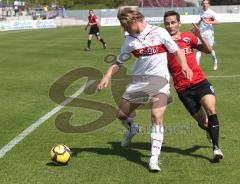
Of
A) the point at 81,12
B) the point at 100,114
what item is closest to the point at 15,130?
the point at 100,114

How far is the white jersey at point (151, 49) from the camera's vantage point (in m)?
6.48

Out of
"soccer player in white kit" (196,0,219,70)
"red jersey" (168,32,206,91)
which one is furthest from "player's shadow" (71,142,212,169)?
"soccer player in white kit" (196,0,219,70)

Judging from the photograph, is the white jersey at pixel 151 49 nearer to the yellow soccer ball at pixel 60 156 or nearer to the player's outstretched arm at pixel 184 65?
the player's outstretched arm at pixel 184 65

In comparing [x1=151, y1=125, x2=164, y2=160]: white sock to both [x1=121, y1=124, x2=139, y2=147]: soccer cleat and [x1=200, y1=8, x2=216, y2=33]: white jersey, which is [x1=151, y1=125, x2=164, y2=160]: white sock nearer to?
[x1=121, y1=124, x2=139, y2=147]: soccer cleat

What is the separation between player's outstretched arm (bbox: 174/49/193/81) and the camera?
649cm

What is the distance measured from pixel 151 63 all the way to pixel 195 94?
36.2 inches

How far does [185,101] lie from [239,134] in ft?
5.38

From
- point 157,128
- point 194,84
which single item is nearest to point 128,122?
point 157,128

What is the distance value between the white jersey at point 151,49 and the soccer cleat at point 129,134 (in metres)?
1.25

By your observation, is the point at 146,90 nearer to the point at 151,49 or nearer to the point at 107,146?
the point at 151,49

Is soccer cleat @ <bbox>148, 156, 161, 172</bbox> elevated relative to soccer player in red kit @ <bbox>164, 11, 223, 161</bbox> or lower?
lower

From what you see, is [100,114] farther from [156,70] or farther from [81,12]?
[81,12]

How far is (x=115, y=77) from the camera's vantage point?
15.6 m

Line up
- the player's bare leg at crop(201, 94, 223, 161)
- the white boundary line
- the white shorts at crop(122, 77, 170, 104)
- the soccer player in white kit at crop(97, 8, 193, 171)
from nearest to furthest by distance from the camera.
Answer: the soccer player in white kit at crop(97, 8, 193, 171)
the white shorts at crop(122, 77, 170, 104)
the player's bare leg at crop(201, 94, 223, 161)
the white boundary line
